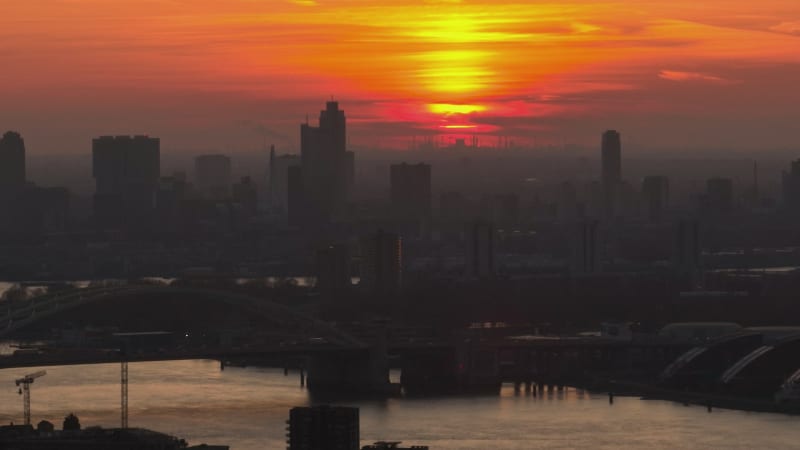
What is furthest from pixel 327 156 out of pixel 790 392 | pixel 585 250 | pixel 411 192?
pixel 790 392

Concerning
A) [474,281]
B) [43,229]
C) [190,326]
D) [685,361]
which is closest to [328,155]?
[43,229]

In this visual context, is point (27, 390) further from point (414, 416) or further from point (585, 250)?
point (585, 250)

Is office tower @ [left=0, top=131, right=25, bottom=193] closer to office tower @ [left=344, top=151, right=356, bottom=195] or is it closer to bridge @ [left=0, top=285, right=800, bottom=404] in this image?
office tower @ [left=344, top=151, right=356, bottom=195]

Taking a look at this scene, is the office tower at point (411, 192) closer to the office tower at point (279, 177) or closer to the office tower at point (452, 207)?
the office tower at point (452, 207)

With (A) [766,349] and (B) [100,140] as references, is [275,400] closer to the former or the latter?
(A) [766,349]

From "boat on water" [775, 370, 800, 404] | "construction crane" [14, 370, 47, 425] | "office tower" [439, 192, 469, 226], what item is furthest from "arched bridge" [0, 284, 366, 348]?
"office tower" [439, 192, 469, 226]

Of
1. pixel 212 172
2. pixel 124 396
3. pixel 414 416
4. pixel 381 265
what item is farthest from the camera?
pixel 212 172
